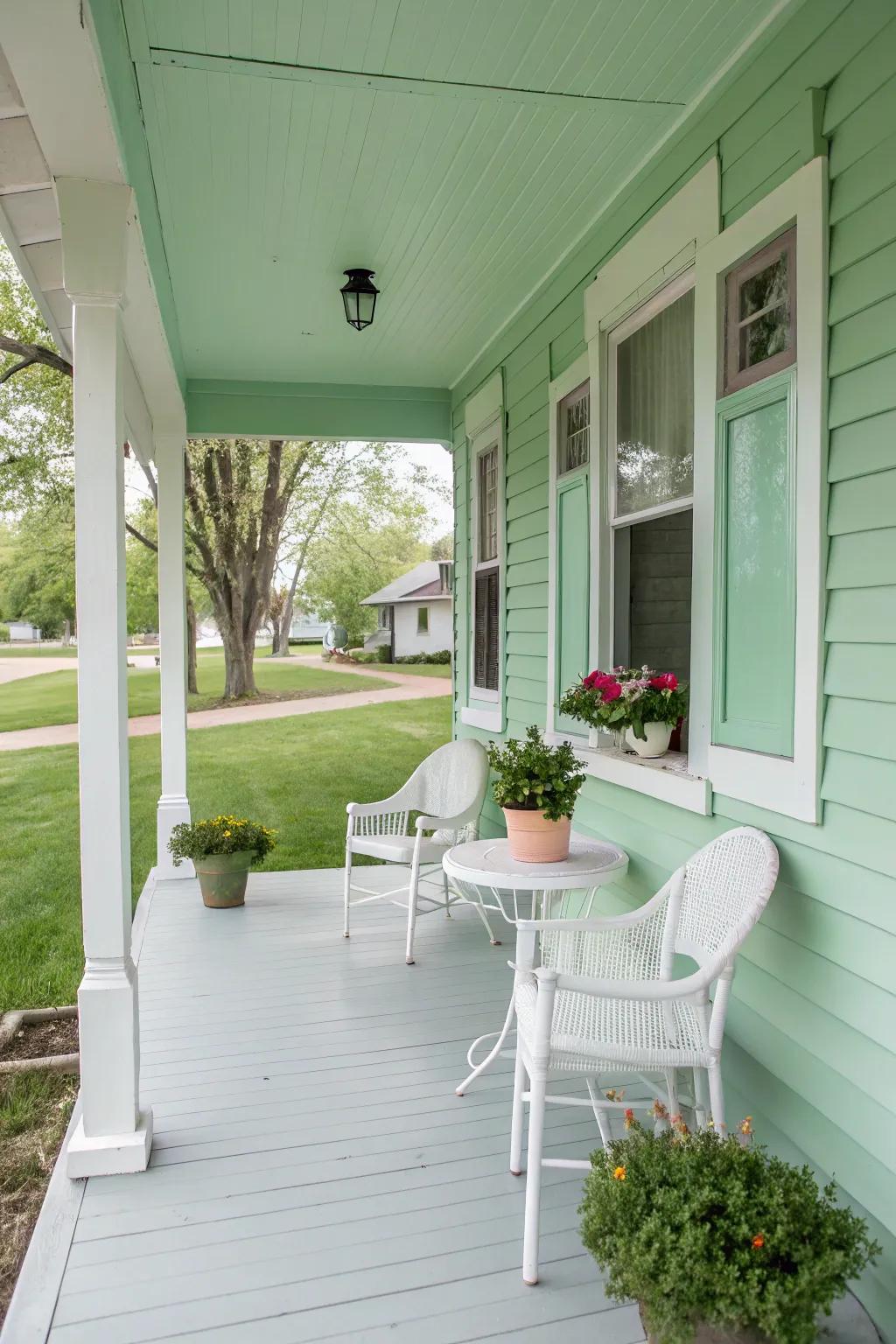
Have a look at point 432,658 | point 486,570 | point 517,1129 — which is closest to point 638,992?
point 517,1129

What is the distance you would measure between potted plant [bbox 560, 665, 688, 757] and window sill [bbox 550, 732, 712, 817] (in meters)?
0.07

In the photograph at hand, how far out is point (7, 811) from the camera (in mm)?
10961

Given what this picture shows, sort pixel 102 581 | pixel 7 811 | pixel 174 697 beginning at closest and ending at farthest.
→ 1. pixel 102 581
2. pixel 174 697
3. pixel 7 811

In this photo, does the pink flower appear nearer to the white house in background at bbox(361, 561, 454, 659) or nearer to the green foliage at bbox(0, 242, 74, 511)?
the green foliage at bbox(0, 242, 74, 511)

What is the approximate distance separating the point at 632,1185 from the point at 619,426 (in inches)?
104

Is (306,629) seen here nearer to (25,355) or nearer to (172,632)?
(25,355)

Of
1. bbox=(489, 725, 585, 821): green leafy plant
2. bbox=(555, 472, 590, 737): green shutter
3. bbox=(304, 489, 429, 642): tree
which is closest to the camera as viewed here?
bbox=(489, 725, 585, 821): green leafy plant

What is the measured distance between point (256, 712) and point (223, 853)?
952 cm

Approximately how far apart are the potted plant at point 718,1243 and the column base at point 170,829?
4323mm

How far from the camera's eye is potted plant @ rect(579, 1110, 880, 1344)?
148 cm

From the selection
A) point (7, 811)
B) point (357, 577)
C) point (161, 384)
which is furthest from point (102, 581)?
point (357, 577)

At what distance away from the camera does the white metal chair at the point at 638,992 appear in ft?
6.86

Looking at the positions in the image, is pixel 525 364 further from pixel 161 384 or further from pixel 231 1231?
pixel 231 1231

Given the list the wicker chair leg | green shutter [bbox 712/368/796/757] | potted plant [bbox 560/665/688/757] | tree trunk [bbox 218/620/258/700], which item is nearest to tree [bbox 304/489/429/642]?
tree trunk [bbox 218/620/258/700]
